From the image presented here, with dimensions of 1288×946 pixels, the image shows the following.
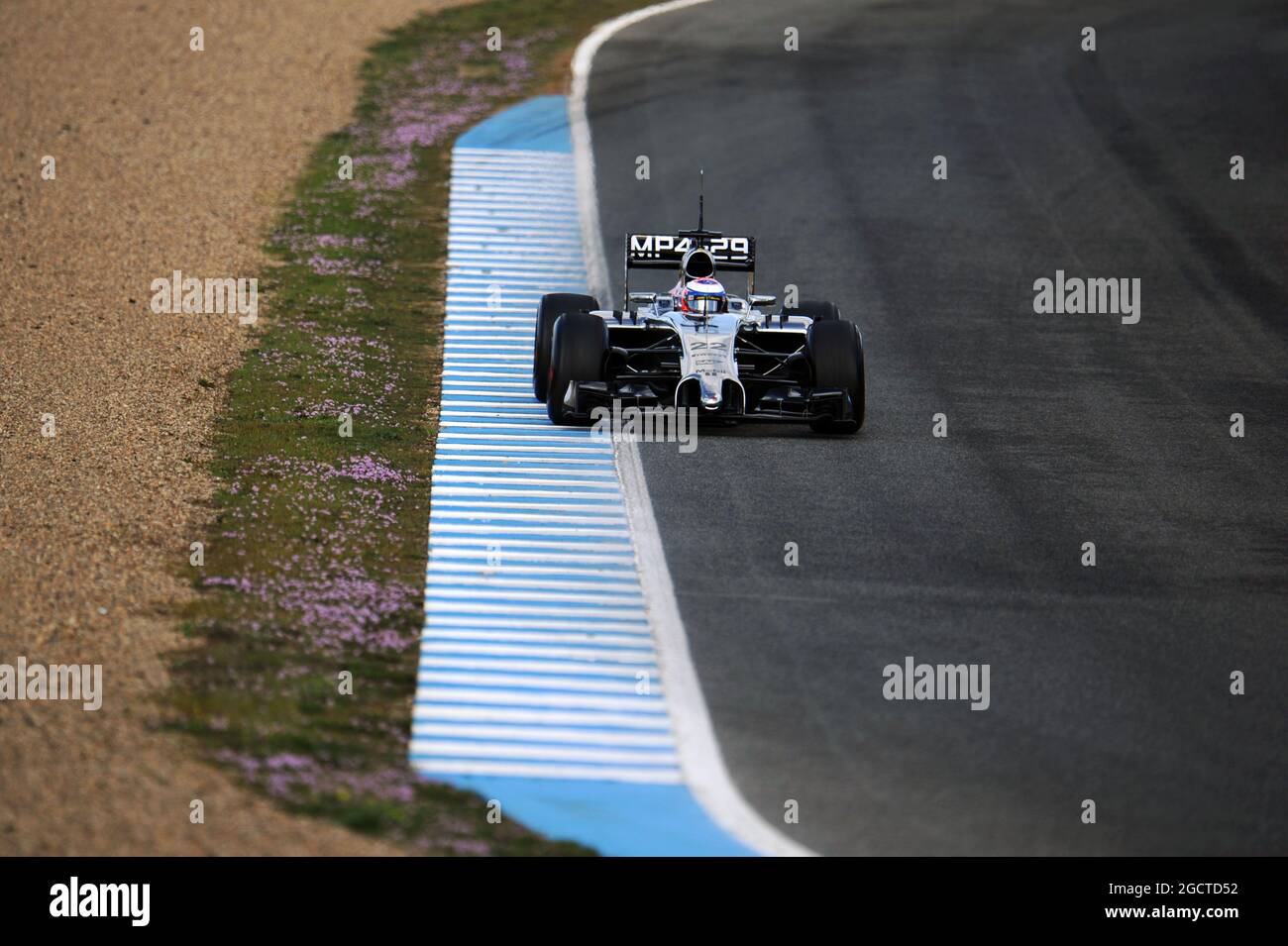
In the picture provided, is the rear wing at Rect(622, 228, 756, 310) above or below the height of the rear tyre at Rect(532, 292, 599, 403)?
above

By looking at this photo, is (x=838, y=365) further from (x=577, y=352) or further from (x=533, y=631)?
(x=533, y=631)

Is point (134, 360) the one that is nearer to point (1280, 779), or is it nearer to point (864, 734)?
point (864, 734)

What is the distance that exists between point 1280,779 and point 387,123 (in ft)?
79.9

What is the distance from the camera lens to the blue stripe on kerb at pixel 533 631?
11.3m

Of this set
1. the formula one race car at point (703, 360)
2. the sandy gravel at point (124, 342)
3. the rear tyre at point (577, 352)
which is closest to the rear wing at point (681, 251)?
the formula one race car at point (703, 360)

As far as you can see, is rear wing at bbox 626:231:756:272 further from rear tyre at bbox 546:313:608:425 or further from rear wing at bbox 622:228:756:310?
rear tyre at bbox 546:313:608:425

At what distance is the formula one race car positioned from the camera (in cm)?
1773

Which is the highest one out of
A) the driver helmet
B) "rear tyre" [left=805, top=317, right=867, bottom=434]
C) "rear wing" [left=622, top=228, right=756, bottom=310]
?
"rear wing" [left=622, top=228, right=756, bottom=310]

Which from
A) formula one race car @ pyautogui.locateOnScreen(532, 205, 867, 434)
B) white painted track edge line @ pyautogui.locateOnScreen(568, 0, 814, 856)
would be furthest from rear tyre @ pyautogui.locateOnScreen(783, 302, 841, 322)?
white painted track edge line @ pyautogui.locateOnScreen(568, 0, 814, 856)

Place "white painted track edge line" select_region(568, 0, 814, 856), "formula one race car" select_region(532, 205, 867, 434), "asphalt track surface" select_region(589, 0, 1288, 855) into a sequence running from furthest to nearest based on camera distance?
"formula one race car" select_region(532, 205, 867, 434), "asphalt track surface" select_region(589, 0, 1288, 855), "white painted track edge line" select_region(568, 0, 814, 856)

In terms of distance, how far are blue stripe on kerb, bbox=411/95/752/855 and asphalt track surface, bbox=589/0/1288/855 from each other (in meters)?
0.61

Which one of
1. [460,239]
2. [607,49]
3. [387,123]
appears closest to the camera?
[460,239]
